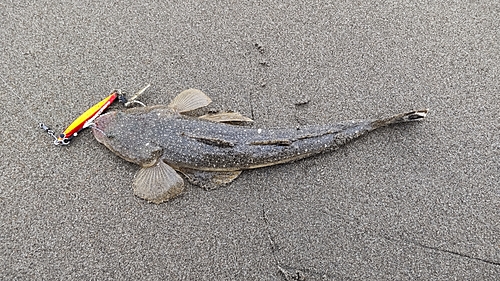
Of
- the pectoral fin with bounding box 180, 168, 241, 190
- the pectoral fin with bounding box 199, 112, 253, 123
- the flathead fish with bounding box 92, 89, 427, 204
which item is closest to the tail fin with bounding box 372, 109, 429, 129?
the flathead fish with bounding box 92, 89, 427, 204

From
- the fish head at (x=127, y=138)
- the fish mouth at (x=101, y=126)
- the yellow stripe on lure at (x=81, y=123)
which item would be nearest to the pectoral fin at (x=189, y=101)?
the fish head at (x=127, y=138)

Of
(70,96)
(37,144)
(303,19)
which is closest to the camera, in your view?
(37,144)

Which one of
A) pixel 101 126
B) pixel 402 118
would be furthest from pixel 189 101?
pixel 402 118

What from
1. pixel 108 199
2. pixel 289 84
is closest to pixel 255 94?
pixel 289 84

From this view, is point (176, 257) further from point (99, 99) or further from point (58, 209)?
point (99, 99)

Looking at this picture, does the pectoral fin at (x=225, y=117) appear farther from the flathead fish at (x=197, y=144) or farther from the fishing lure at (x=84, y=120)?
the fishing lure at (x=84, y=120)

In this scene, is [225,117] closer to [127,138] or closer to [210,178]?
[210,178]
